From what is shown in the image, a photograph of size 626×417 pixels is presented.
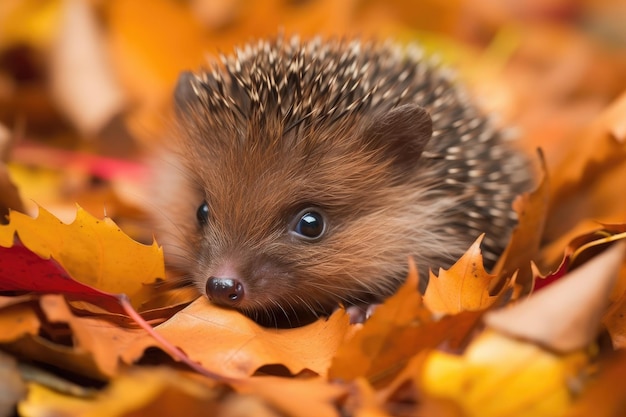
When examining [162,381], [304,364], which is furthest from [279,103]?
[162,381]

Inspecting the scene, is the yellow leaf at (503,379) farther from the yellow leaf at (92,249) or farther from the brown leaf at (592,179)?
the brown leaf at (592,179)

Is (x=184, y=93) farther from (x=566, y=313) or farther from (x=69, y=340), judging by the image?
(x=566, y=313)

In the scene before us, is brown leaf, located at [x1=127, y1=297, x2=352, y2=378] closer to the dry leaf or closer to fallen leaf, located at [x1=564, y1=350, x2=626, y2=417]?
fallen leaf, located at [x1=564, y1=350, x2=626, y2=417]

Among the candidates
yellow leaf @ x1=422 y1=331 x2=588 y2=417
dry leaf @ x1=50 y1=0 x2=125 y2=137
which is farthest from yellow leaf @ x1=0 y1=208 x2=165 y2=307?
dry leaf @ x1=50 y1=0 x2=125 y2=137

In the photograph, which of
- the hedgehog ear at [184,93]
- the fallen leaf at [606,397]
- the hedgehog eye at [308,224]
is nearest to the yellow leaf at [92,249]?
the hedgehog eye at [308,224]

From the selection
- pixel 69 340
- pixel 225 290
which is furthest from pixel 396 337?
pixel 69 340
